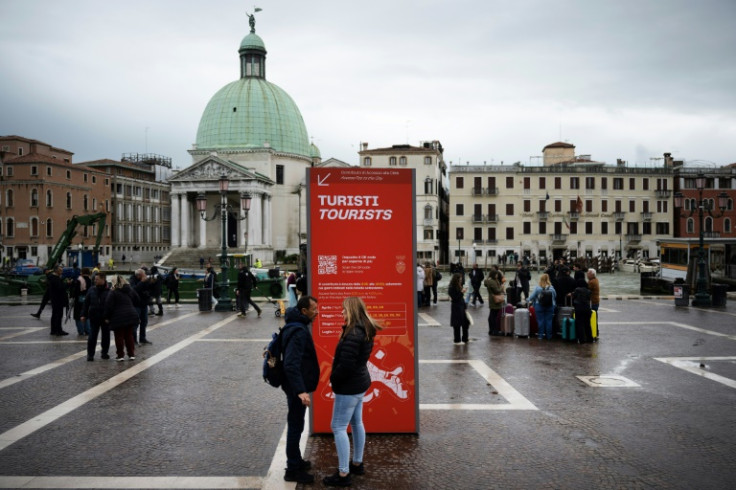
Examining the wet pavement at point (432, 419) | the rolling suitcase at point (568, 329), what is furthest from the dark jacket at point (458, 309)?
the rolling suitcase at point (568, 329)

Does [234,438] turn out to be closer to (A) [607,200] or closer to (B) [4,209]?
(A) [607,200]

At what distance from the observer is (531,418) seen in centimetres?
845

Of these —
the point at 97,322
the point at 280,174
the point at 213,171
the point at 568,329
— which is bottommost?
the point at 568,329

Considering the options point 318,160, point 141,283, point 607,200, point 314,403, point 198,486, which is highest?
point 318,160

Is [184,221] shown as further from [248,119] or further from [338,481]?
[338,481]

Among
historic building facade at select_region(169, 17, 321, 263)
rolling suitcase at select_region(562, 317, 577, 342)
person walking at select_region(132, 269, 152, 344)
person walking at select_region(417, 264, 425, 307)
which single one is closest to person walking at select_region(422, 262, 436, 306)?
person walking at select_region(417, 264, 425, 307)

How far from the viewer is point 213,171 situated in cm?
6806

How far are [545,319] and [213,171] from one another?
58484 millimetres

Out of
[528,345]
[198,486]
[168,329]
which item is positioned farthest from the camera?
[168,329]

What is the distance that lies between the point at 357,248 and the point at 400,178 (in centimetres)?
104

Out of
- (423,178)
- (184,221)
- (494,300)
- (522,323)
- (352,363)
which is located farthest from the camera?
(184,221)

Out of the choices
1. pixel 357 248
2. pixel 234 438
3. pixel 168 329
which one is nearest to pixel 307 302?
pixel 357 248

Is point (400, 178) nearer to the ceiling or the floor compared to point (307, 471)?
nearer to the ceiling

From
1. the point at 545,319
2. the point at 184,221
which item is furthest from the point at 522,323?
the point at 184,221
